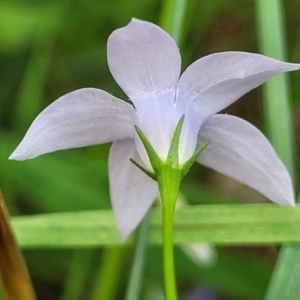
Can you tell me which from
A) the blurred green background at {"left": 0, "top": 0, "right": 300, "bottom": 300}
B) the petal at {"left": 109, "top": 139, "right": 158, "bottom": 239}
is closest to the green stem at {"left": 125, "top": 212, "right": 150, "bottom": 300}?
the petal at {"left": 109, "top": 139, "right": 158, "bottom": 239}

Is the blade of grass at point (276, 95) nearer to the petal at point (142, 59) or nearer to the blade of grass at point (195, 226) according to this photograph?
the blade of grass at point (195, 226)

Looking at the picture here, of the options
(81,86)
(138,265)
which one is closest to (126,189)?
(138,265)

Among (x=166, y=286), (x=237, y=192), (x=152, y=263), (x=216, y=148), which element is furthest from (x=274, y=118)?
(x=237, y=192)

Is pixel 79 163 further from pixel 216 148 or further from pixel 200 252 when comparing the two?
pixel 216 148

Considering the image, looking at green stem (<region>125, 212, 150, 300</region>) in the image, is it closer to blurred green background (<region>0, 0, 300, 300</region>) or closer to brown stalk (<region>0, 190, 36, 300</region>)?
brown stalk (<region>0, 190, 36, 300</region>)

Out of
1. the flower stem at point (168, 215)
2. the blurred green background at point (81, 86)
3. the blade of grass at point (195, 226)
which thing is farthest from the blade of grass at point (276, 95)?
the blurred green background at point (81, 86)

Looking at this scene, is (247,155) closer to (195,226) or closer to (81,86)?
(195,226)
